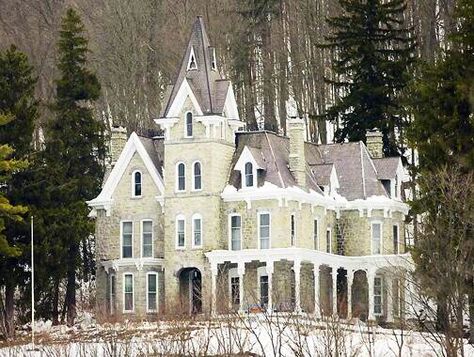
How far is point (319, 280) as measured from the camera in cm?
10619

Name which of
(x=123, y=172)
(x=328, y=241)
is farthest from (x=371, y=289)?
(x=123, y=172)

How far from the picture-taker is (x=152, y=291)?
10675cm

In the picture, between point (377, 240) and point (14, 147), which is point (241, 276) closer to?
point (377, 240)

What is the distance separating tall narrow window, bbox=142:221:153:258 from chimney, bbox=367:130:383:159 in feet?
40.1

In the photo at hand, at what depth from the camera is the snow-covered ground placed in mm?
86812

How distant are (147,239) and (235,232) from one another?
197 inches

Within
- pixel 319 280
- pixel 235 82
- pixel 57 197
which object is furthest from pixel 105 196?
pixel 235 82

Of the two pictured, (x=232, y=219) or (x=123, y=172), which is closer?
(x=232, y=219)

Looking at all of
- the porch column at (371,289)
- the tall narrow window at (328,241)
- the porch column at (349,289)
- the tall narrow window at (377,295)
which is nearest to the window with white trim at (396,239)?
the tall narrow window at (377,295)

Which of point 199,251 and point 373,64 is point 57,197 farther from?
point 373,64

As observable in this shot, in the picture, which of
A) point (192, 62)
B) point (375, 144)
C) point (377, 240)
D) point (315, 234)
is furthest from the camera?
point (375, 144)

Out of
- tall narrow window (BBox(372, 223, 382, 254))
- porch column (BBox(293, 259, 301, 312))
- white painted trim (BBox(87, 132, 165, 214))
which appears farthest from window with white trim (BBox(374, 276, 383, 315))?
white painted trim (BBox(87, 132, 165, 214))

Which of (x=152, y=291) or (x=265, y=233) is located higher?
(x=265, y=233)

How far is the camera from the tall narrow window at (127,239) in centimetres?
10750
